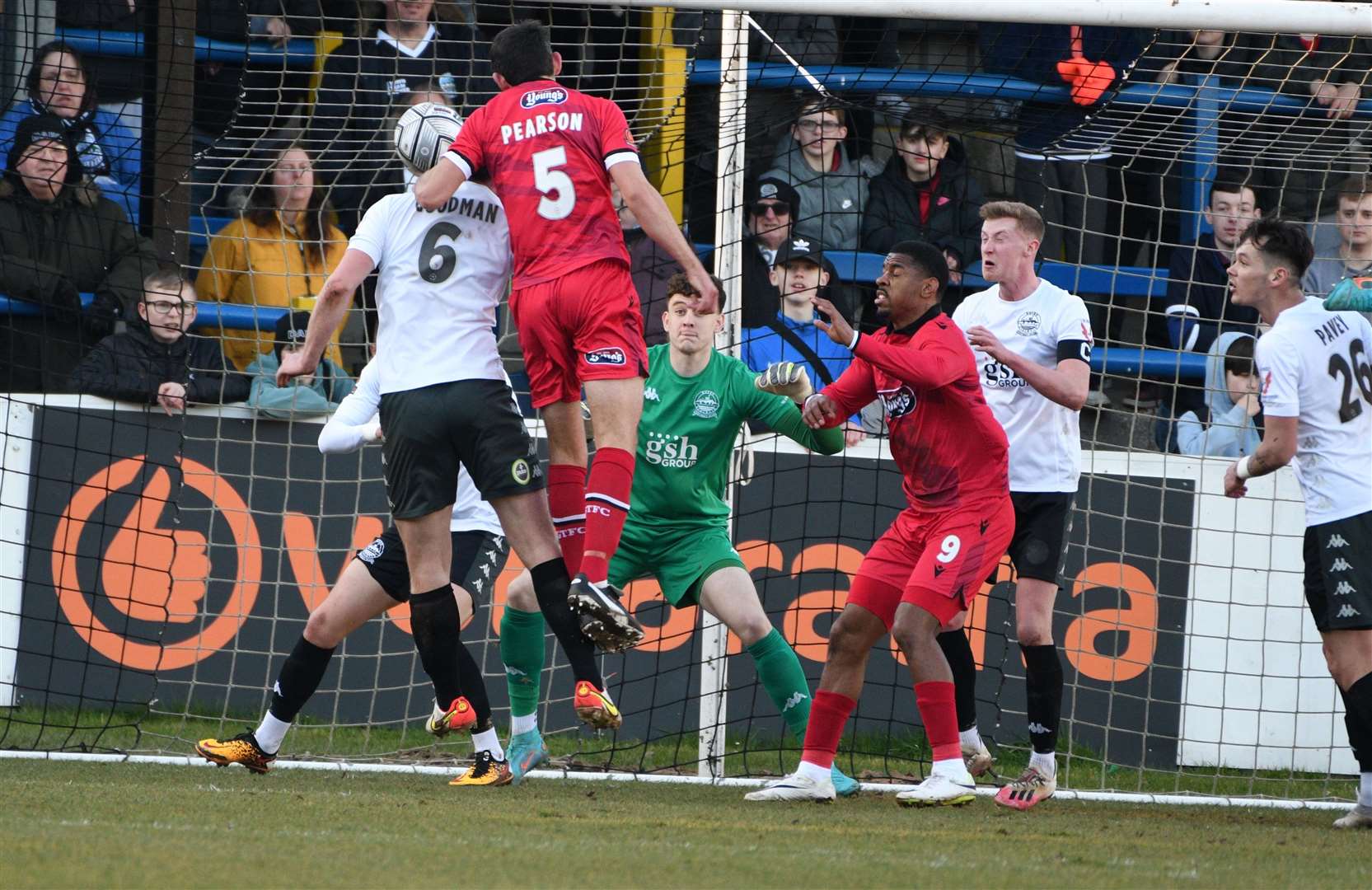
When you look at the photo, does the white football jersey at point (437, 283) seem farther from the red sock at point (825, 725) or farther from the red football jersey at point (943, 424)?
the red sock at point (825, 725)

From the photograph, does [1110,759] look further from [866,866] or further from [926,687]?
[866,866]

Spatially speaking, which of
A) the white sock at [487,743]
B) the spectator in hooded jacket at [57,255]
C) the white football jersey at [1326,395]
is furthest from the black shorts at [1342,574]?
the spectator in hooded jacket at [57,255]

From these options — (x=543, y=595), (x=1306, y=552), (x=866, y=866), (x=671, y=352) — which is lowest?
(x=866, y=866)

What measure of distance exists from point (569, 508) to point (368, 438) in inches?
46.1

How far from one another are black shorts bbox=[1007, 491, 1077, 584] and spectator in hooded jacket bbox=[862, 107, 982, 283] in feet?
10.1

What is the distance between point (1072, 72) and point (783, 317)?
2122 millimetres

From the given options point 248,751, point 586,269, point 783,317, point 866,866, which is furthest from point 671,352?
point 866,866

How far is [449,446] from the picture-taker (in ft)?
19.0

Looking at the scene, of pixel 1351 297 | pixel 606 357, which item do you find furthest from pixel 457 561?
pixel 1351 297

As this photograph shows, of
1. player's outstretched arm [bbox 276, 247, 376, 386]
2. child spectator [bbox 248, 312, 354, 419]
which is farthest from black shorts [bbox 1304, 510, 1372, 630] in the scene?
child spectator [bbox 248, 312, 354, 419]

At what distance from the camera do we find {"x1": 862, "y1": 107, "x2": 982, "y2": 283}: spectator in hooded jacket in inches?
380

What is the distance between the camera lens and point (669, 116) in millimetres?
8023

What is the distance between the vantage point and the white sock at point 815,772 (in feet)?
19.9

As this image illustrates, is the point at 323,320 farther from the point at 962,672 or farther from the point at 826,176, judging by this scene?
the point at 826,176
